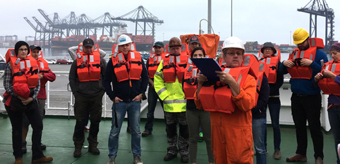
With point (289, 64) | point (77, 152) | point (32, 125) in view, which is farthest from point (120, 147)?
point (289, 64)

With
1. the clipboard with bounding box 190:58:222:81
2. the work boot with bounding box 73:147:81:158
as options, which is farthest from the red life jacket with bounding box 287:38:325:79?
the work boot with bounding box 73:147:81:158

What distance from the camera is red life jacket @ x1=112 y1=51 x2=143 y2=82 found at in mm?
4203

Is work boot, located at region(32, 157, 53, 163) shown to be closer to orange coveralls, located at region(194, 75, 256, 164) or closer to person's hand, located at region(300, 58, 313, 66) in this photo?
orange coveralls, located at region(194, 75, 256, 164)

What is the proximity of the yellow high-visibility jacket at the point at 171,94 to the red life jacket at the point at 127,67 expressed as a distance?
345 millimetres

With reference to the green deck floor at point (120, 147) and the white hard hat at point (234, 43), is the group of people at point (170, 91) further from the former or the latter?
the white hard hat at point (234, 43)

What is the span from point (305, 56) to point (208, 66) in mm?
2429

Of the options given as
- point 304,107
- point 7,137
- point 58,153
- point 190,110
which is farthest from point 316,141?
point 7,137

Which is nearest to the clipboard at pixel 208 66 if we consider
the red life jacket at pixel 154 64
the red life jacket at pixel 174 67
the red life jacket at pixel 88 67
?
the red life jacket at pixel 174 67

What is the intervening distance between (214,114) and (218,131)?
0.52 ft

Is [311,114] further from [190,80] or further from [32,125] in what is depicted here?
[32,125]

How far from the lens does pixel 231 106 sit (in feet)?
8.01

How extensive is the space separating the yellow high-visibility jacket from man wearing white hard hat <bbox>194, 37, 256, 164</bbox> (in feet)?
5.66

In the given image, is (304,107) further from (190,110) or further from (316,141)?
(190,110)

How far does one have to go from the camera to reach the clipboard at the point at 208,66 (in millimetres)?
2316
